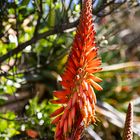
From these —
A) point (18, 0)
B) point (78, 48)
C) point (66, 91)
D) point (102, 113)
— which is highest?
point (18, 0)

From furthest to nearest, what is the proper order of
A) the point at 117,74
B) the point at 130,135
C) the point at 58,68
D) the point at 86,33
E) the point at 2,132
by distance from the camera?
the point at 117,74, the point at 58,68, the point at 2,132, the point at 130,135, the point at 86,33

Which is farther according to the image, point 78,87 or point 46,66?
point 46,66

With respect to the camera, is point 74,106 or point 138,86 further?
point 138,86

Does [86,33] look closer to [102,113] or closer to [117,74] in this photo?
[102,113]

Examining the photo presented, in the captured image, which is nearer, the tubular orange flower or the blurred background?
the tubular orange flower

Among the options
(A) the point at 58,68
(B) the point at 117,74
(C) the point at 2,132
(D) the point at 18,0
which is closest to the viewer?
(D) the point at 18,0

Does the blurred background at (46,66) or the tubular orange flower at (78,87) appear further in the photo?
the blurred background at (46,66)

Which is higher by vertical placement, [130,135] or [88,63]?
[88,63]

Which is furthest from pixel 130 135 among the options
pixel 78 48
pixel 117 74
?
pixel 117 74
